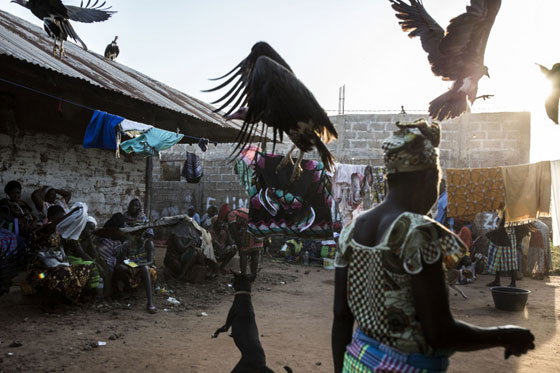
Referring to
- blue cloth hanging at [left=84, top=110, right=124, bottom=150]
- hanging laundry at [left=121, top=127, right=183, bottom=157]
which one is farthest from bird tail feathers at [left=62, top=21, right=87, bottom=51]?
hanging laundry at [left=121, top=127, right=183, bottom=157]

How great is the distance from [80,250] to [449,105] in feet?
17.9

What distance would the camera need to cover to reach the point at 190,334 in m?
5.05

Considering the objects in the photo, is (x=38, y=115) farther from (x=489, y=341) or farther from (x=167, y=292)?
(x=489, y=341)

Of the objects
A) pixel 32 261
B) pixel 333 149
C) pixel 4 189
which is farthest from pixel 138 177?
pixel 333 149

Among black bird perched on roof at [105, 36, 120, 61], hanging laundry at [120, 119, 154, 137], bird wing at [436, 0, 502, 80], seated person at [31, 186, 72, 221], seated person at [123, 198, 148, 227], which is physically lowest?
seated person at [123, 198, 148, 227]

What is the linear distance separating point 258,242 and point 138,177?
331 centimetres

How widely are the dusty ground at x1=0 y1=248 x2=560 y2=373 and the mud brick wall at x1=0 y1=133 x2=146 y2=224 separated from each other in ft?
7.72

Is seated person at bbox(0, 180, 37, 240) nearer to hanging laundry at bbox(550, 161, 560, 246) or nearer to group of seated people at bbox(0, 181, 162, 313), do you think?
group of seated people at bbox(0, 181, 162, 313)

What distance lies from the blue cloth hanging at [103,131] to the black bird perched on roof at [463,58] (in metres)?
4.59

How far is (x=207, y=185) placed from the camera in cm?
1460

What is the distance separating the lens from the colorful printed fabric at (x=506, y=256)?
8.15 m

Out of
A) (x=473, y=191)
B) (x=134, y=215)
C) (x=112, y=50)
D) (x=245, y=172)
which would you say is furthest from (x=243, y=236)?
(x=112, y=50)

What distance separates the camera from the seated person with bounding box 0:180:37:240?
19.8 feet

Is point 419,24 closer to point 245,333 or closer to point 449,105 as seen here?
point 449,105
